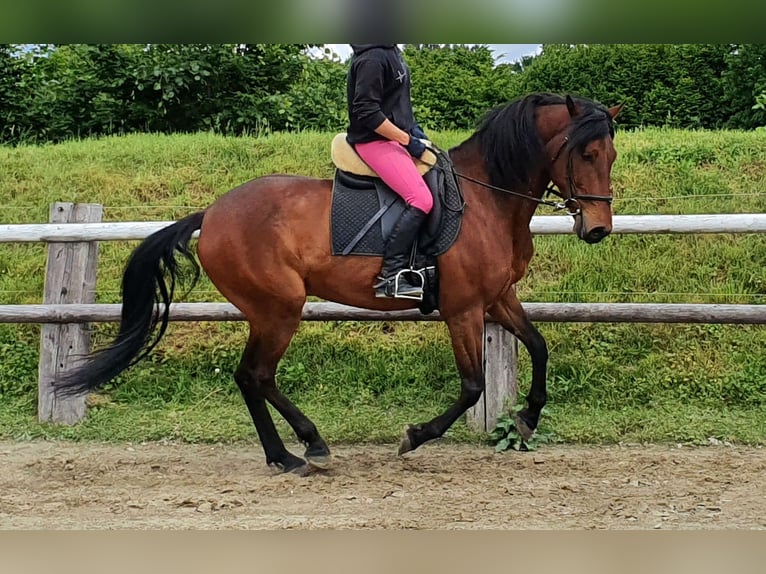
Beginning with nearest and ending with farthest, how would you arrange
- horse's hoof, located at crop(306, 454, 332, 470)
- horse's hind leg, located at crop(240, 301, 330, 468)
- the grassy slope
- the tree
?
horse's hind leg, located at crop(240, 301, 330, 468) → horse's hoof, located at crop(306, 454, 332, 470) → the grassy slope → the tree

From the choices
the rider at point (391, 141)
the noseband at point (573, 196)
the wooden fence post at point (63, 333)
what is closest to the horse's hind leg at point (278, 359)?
the rider at point (391, 141)

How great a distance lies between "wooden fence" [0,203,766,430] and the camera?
5.26m

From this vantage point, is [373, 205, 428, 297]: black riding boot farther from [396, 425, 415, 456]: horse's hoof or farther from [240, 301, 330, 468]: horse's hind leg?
[396, 425, 415, 456]: horse's hoof

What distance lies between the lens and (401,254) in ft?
14.6

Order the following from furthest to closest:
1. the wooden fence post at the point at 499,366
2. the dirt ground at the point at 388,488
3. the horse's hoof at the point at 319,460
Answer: the wooden fence post at the point at 499,366 → the horse's hoof at the point at 319,460 → the dirt ground at the point at 388,488

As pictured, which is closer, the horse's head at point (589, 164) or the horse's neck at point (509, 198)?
the horse's head at point (589, 164)

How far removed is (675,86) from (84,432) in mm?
7543

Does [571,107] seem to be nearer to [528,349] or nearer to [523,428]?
[528,349]

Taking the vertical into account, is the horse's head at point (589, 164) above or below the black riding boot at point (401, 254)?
above

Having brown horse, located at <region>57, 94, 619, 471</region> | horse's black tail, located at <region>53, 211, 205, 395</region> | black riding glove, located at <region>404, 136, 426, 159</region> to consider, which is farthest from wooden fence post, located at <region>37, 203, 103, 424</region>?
black riding glove, located at <region>404, 136, 426, 159</region>

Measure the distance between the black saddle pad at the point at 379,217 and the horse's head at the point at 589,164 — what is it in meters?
0.64

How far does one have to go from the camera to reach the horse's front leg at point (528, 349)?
4738mm

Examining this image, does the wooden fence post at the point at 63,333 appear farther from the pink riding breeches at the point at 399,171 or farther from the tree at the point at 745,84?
the tree at the point at 745,84

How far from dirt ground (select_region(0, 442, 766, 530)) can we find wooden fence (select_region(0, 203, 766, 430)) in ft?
1.65
